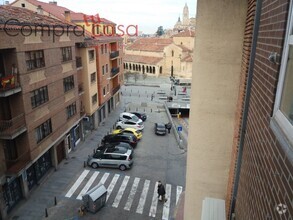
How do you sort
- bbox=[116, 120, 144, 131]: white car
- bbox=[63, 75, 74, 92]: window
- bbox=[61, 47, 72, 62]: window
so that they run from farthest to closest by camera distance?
bbox=[116, 120, 144, 131]: white car → bbox=[63, 75, 74, 92]: window → bbox=[61, 47, 72, 62]: window

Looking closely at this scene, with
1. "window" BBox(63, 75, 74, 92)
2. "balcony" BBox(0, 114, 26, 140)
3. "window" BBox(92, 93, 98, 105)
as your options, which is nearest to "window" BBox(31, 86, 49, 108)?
"balcony" BBox(0, 114, 26, 140)

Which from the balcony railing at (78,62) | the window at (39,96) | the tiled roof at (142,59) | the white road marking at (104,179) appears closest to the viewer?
the window at (39,96)

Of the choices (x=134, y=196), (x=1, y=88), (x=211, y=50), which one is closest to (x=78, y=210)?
(x=134, y=196)

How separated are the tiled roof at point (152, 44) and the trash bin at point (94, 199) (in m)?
63.7

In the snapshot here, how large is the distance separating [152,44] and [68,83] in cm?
6229

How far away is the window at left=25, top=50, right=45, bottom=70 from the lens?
53.8 ft

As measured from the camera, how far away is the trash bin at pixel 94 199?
16.0 m

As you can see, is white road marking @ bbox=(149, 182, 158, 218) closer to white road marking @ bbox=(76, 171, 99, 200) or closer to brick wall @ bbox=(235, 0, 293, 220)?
white road marking @ bbox=(76, 171, 99, 200)

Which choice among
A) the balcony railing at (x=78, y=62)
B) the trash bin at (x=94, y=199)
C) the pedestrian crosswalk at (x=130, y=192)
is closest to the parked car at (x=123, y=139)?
the pedestrian crosswalk at (x=130, y=192)

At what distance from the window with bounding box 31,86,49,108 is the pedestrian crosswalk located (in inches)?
266

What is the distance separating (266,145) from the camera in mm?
3031

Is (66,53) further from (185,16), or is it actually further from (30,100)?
(185,16)

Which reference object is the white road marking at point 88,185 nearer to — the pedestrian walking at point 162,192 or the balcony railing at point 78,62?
the pedestrian walking at point 162,192

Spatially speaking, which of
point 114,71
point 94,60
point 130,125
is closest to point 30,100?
point 94,60
